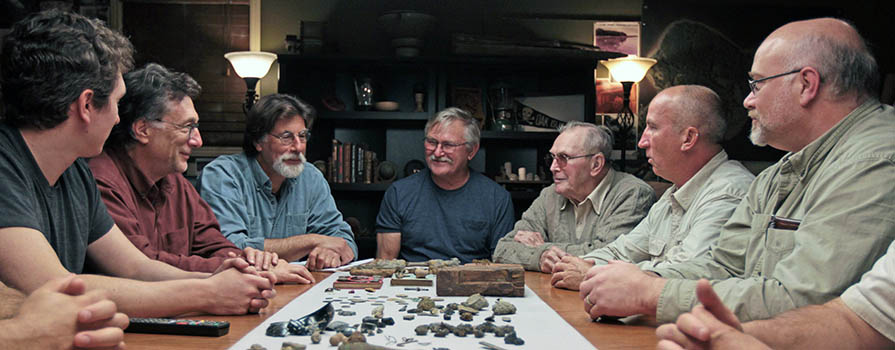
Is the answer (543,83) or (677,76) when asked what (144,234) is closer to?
(543,83)

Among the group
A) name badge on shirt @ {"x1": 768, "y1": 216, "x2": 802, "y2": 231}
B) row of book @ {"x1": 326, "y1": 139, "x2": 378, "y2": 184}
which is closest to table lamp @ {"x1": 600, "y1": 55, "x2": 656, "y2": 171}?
row of book @ {"x1": 326, "y1": 139, "x2": 378, "y2": 184}

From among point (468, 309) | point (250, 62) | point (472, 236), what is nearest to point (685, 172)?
point (468, 309)

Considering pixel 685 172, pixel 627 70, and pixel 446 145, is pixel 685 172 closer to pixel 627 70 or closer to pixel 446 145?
pixel 446 145

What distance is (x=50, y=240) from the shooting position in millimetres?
1821

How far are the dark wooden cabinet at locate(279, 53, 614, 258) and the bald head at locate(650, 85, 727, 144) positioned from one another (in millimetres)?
2190

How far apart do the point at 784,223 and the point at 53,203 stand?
1830mm

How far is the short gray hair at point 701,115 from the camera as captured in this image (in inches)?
105

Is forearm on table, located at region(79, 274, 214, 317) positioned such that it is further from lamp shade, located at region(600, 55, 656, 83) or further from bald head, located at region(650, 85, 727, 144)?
lamp shade, located at region(600, 55, 656, 83)

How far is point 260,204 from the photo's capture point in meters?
3.61

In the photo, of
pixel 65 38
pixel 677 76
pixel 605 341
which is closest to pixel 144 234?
pixel 65 38

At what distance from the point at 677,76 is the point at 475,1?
1.61 m

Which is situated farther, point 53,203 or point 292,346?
point 53,203

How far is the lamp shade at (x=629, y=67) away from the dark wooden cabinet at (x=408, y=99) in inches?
4.4

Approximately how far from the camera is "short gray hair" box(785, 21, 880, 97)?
5.77ft
